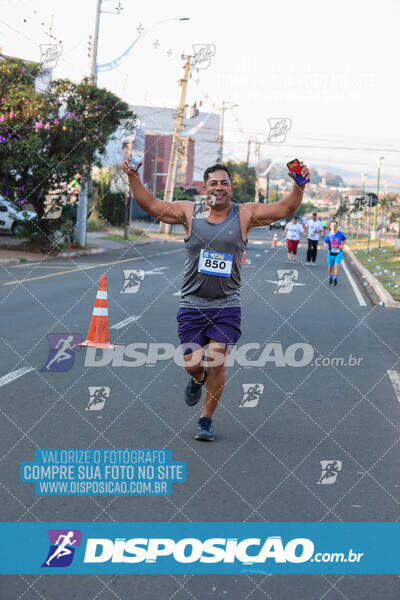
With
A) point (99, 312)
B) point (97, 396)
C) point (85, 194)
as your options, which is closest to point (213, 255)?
point (97, 396)

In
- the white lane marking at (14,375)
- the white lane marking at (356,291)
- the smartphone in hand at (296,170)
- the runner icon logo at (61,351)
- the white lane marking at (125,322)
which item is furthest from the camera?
the white lane marking at (356,291)

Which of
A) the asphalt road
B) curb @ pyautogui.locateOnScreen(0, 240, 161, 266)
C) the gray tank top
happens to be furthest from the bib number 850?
curb @ pyautogui.locateOnScreen(0, 240, 161, 266)

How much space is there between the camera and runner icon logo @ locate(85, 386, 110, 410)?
7.11 metres

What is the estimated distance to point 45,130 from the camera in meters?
26.5

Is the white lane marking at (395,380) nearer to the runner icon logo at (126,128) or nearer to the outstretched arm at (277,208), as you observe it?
the outstretched arm at (277,208)

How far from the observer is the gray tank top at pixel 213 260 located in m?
5.89

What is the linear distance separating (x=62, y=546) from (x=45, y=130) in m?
23.6

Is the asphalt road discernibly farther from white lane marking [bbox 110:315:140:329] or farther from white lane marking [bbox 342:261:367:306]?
white lane marking [bbox 342:261:367:306]

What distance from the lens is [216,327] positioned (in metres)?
6.08

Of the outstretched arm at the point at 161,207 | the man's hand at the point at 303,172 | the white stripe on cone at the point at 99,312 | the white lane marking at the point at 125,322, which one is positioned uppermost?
the man's hand at the point at 303,172

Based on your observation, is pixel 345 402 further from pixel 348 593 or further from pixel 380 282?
pixel 380 282

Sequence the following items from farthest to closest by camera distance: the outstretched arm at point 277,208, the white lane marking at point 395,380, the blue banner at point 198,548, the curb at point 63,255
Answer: the curb at point 63,255 < the white lane marking at point 395,380 < the outstretched arm at point 277,208 < the blue banner at point 198,548

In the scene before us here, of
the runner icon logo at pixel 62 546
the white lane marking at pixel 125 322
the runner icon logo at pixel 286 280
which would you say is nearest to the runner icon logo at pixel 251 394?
the runner icon logo at pixel 62 546

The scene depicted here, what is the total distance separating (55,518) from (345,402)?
12.6ft
